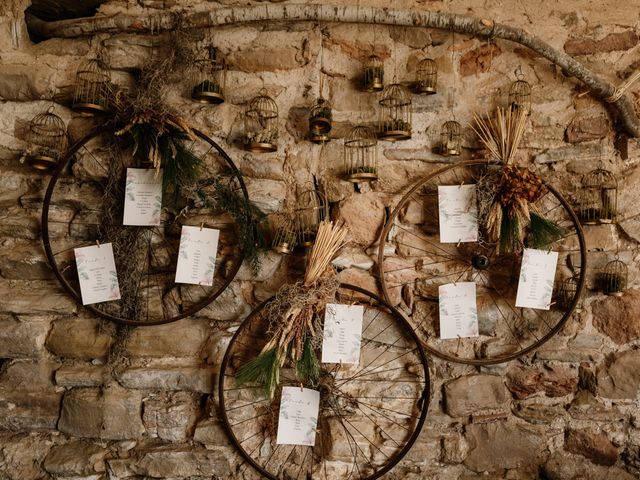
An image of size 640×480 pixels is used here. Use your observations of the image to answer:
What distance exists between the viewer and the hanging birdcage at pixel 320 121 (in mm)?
1760

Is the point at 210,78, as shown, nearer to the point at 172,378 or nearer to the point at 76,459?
the point at 172,378

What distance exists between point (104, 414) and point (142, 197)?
31.7 inches

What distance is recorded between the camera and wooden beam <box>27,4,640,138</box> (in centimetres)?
178

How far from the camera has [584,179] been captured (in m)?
1.84

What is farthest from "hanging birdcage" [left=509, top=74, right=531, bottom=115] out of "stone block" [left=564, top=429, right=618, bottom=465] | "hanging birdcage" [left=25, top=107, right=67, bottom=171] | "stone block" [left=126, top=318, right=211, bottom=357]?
"hanging birdcage" [left=25, top=107, right=67, bottom=171]

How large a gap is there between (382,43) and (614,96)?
2.81 ft

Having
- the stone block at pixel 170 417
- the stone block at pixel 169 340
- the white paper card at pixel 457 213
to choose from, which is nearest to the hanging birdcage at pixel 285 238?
the stone block at pixel 169 340

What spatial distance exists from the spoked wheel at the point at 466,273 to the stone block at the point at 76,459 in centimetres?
122

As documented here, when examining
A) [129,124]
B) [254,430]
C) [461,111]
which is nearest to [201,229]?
[129,124]

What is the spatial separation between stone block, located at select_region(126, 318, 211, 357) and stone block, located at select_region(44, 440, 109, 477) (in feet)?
1.23

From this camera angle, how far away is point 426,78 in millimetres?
1815

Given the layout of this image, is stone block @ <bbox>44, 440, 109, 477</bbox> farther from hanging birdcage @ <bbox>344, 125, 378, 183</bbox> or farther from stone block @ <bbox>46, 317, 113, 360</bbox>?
hanging birdcage @ <bbox>344, 125, 378, 183</bbox>

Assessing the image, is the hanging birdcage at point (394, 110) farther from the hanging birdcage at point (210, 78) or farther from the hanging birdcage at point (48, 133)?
the hanging birdcage at point (48, 133)

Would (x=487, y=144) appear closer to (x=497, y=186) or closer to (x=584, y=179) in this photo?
(x=497, y=186)
